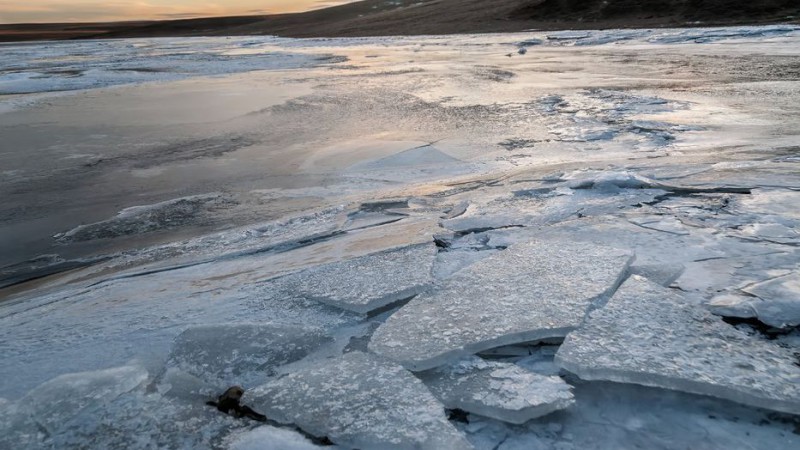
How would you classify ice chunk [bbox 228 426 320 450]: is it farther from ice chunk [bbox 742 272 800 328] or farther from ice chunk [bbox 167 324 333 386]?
ice chunk [bbox 742 272 800 328]

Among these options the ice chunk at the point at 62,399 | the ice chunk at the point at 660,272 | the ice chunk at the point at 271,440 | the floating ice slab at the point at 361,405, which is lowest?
the ice chunk at the point at 62,399

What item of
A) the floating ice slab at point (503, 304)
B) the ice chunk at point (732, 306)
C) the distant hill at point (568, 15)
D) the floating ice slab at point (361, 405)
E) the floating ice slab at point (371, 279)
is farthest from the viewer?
the distant hill at point (568, 15)

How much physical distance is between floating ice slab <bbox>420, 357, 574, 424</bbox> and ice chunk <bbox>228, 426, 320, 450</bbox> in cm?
36

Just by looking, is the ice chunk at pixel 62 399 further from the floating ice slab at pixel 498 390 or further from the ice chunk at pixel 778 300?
the ice chunk at pixel 778 300

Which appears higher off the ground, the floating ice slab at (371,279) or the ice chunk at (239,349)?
the floating ice slab at (371,279)

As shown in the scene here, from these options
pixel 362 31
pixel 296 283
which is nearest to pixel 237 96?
pixel 296 283

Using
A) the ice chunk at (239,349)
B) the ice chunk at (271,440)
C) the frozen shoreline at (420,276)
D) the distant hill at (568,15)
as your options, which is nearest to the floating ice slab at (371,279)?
the frozen shoreline at (420,276)

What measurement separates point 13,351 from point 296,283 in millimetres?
979

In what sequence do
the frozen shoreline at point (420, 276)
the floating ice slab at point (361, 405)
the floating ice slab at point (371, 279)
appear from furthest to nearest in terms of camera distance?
the floating ice slab at point (371, 279), the frozen shoreline at point (420, 276), the floating ice slab at point (361, 405)

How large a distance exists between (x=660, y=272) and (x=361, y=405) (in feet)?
4.07

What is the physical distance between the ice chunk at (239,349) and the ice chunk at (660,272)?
1.14 meters

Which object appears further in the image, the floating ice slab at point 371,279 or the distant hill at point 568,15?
the distant hill at point 568,15

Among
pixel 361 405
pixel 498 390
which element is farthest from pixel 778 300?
pixel 361 405

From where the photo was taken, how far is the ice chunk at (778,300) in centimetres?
171
